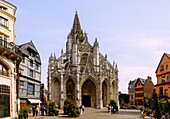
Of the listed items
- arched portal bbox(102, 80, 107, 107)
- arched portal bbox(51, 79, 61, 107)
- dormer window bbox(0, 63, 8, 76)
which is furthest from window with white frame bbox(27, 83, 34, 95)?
arched portal bbox(102, 80, 107, 107)

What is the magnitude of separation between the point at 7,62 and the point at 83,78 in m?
33.0

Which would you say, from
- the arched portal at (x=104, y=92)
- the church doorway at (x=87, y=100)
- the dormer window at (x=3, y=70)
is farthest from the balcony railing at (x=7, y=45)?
the arched portal at (x=104, y=92)

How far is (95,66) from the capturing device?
183 feet

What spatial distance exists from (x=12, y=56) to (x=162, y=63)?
3372cm

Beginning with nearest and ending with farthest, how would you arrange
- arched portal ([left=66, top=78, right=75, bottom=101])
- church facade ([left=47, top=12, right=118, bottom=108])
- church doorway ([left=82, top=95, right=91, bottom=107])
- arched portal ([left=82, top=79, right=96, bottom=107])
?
church facade ([left=47, top=12, right=118, bottom=108]) → arched portal ([left=66, top=78, right=75, bottom=101]) → arched portal ([left=82, top=79, right=96, bottom=107]) → church doorway ([left=82, top=95, right=91, bottom=107])

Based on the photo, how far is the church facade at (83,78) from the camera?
52.0 metres

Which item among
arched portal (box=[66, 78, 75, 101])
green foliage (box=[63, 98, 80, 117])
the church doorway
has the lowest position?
the church doorway

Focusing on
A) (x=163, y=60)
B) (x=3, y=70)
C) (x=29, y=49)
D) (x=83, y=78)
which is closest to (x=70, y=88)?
(x=83, y=78)

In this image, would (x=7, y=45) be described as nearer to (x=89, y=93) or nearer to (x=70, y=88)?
(x=70, y=88)

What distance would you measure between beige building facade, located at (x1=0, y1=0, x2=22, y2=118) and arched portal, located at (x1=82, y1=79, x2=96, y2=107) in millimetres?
33569

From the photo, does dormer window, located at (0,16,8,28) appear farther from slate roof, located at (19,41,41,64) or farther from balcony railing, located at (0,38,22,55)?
slate roof, located at (19,41,41,64)

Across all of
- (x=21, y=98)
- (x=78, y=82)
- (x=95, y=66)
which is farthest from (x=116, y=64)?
(x=21, y=98)

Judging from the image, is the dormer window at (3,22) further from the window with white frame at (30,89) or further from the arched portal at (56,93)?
the arched portal at (56,93)

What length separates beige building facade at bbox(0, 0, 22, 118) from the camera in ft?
63.5
